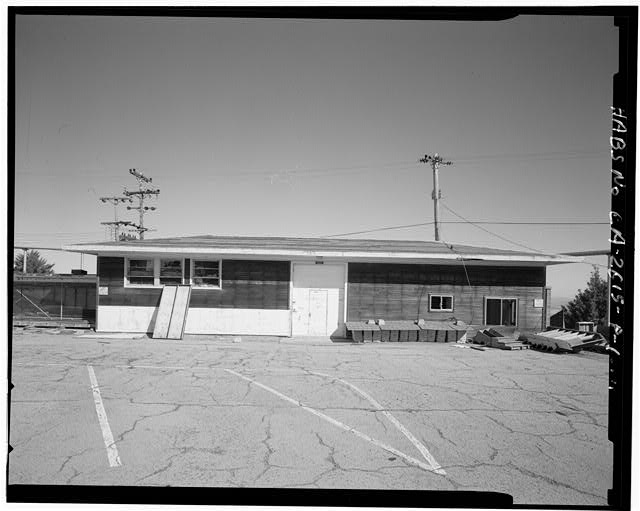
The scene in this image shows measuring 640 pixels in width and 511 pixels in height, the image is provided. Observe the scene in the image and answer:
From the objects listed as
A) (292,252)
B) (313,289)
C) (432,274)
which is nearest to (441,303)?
(432,274)

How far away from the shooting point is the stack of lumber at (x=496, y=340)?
509 inches

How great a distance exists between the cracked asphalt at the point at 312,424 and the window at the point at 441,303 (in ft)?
15.7

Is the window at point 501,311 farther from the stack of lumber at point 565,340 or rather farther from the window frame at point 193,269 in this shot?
the window frame at point 193,269

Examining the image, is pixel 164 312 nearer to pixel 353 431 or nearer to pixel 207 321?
pixel 207 321

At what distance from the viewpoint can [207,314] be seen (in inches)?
588

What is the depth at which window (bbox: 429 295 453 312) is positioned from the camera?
15.2 meters

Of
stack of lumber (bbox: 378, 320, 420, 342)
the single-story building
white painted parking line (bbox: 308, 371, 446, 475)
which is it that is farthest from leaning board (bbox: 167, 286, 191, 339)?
white painted parking line (bbox: 308, 371, 446, 475)

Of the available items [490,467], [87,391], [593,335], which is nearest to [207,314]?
[87,391]

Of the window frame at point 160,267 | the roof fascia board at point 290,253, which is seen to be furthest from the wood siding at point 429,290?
the window frame at point 160,267

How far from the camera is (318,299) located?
50.2ft

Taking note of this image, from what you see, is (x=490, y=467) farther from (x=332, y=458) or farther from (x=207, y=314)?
(x=207, y=314)

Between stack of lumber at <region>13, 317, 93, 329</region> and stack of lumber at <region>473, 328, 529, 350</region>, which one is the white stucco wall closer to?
stack of lumber at <region>13, 317, 93, 329</region>

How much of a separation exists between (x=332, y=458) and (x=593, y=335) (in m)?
12.1

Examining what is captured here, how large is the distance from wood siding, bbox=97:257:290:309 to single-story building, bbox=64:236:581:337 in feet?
0.13
